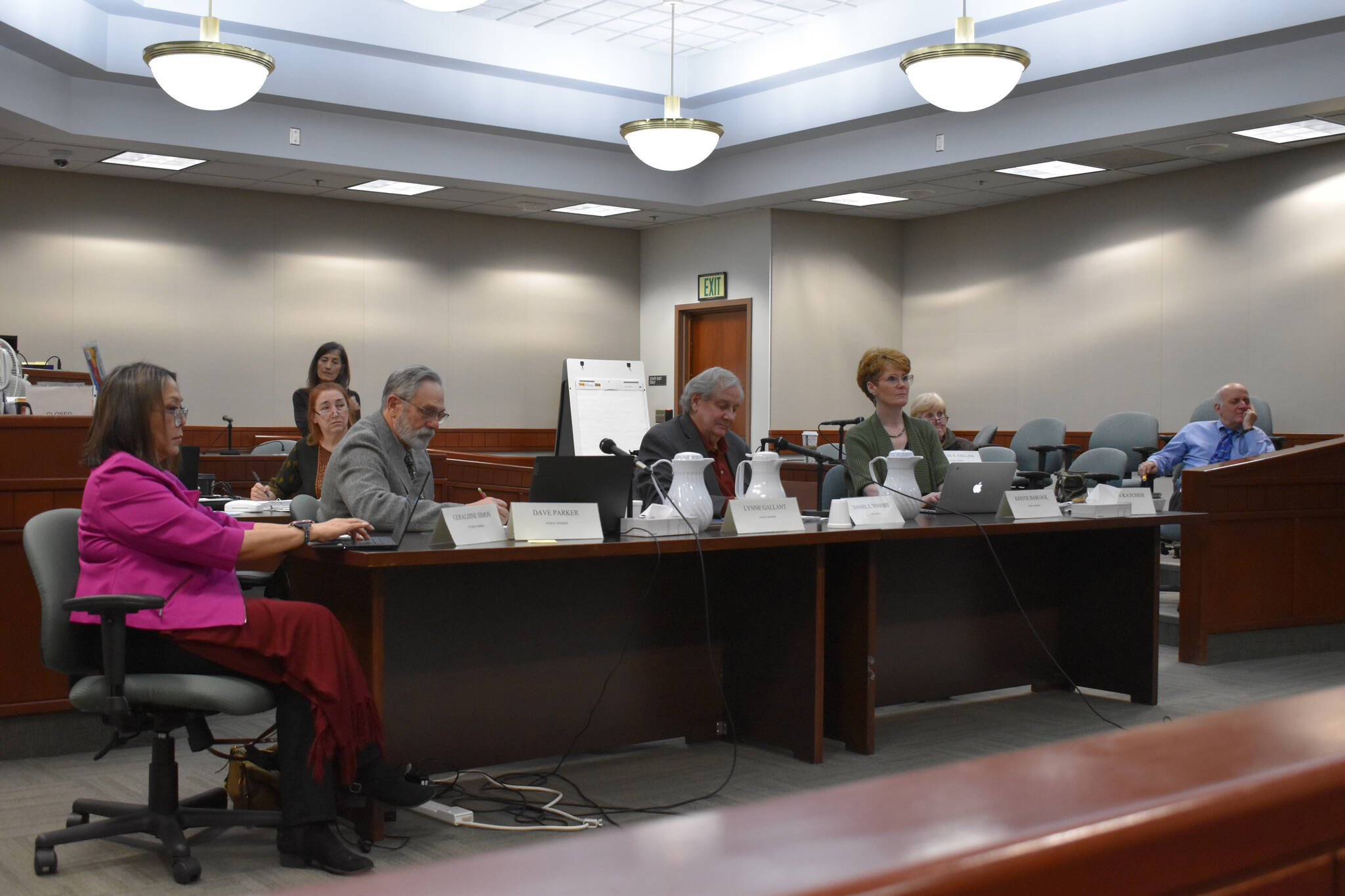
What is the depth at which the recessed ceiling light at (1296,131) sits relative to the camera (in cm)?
795

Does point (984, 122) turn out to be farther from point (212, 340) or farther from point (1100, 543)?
point (212, 340)

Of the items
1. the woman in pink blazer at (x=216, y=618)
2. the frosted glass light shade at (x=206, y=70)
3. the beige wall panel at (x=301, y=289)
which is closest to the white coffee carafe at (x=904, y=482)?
the woman in pink blazer at (x=216, y=618)

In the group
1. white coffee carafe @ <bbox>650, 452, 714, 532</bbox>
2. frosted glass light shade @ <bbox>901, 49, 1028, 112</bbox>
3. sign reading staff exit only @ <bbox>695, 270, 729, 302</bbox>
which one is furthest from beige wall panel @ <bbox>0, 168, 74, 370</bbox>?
white coffee carafe @ <bbox>650, 452, 714, 532</bbox>

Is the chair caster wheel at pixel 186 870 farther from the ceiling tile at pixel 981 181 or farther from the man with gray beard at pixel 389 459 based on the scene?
the ceiling tile at pixel 981 181

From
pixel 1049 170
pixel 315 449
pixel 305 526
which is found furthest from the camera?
pixel 1049 170

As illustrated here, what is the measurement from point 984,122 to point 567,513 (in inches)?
259

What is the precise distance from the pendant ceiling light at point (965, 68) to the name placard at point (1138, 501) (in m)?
2.68

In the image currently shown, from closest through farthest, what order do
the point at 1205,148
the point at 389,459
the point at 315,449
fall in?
the point at 389,459
the point at 315,449
the point at 1205,148

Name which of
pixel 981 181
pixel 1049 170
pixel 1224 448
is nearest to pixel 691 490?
pixel 1224 448

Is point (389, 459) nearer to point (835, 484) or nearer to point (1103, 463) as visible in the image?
point (835, 484)

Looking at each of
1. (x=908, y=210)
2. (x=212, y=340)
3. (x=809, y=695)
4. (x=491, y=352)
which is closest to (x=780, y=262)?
(x=908, y=210)

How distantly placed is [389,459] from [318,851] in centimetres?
120

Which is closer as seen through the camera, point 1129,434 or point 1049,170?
point 1129,434

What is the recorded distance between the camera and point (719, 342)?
11.8m
